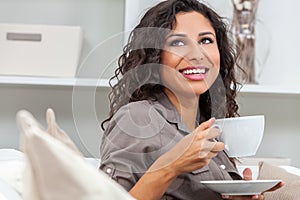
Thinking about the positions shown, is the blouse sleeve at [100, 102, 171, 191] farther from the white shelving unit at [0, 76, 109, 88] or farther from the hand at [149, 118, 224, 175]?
the white shelving unit at [0, 76, 109, 88]

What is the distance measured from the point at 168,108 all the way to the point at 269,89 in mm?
1048

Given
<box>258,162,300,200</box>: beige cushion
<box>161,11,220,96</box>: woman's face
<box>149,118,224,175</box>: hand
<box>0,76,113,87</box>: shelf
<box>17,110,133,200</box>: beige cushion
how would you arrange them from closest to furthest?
<box>17,110,133,200</box>: beige cushion
<box>149,118,224,175</box>: hand
<box>161,11,220,96</box>: woman's face
<box>258,162,300,200</box>: beige cushion
<box>0,76,113,87</box>: shelf

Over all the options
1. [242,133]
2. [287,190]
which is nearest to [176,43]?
[242,133]

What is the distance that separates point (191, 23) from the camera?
1.14m

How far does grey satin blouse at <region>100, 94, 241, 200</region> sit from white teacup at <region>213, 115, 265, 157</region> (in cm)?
10

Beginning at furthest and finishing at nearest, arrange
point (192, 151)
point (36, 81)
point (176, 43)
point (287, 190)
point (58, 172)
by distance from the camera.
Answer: point (36, 81), point (287, 190), point (176, 43), point (192, 151), point (58, 172)

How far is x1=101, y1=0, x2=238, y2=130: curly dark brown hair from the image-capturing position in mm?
1006

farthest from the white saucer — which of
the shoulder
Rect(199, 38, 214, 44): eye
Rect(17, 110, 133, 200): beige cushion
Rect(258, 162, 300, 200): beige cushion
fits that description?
Rect(17, 110, 133, 200): beige cushion

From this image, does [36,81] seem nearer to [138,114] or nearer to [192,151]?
[138,114]

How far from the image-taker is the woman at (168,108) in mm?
946

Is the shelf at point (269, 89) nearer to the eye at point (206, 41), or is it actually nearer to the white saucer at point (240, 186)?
the eye at point (206, 41)

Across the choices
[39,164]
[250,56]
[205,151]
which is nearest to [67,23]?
[250,56]

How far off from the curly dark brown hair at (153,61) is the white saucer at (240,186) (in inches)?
6.4

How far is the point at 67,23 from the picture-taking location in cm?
222
